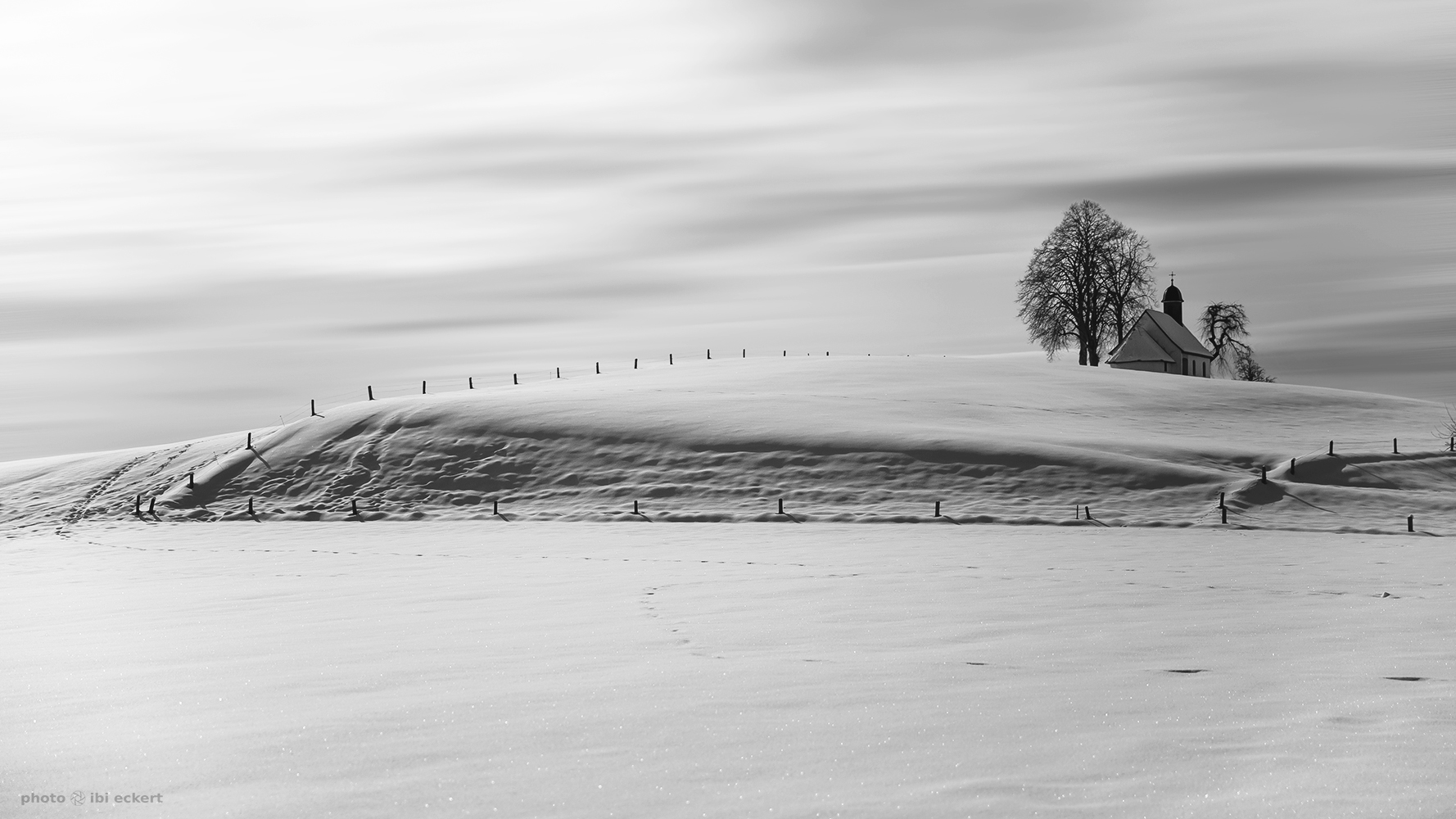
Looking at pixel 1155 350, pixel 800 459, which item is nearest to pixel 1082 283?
pixel 1155 350

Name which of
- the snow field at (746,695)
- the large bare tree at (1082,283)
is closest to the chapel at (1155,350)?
the large bare tree at (1082,283)

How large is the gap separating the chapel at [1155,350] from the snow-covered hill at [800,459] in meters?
22.7

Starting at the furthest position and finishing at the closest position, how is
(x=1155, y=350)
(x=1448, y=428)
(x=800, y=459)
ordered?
1. (x=1155, y=350)
2. (x=1448, y=428)
3. (x=800, y=459)

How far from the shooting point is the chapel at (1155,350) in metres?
74.8

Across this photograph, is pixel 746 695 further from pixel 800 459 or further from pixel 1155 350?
pixel 1155 350

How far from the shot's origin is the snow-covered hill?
30.6m

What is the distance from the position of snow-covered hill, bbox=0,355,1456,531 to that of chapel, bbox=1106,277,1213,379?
2274 centimetres

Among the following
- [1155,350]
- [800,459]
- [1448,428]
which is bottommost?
[1448,428]


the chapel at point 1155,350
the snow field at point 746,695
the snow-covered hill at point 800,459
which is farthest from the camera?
the chapel at point 1155,350

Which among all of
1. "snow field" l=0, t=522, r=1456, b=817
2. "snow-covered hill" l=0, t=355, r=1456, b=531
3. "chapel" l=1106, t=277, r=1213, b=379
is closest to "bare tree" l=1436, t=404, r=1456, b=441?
"snow-covered hill" l=0, t=355, r=1456, b=531

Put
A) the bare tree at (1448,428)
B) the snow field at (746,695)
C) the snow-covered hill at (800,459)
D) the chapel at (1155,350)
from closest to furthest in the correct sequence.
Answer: the snow field at (746,695) < the snow-covered hill at (800,459) < the bare tree at (1448,428) < the chapel at (1155,350)

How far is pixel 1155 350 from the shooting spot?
247ft

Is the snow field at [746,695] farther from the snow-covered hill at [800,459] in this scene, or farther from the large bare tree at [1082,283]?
the large bare tree at [1082,283]

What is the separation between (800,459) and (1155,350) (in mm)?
47661
